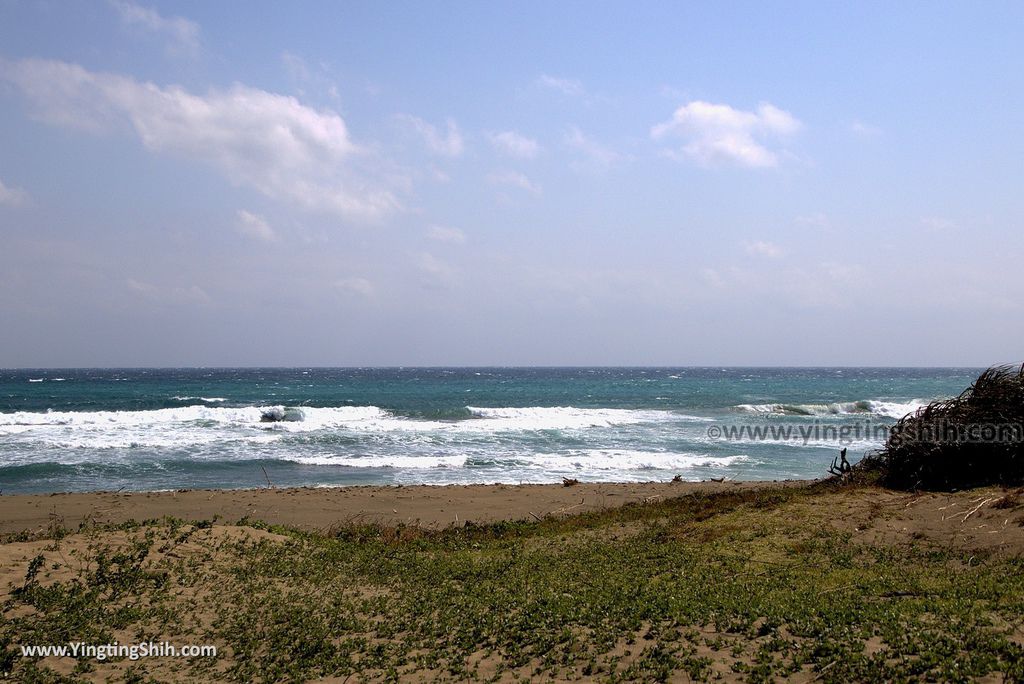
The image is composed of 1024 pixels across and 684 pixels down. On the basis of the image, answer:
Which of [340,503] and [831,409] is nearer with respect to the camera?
[340,503]

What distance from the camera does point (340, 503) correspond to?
1559cm

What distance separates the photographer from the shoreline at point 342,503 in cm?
1394

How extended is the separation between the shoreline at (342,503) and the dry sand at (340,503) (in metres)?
0.02

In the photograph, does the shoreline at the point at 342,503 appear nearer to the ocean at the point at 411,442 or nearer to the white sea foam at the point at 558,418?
the ocean at the point at 411,442

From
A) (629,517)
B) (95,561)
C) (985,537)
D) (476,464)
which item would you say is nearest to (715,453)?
(476,464)

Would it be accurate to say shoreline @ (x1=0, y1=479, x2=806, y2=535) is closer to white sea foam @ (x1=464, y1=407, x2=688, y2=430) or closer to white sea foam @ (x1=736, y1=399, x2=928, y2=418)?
white sea foam @ (x1=464, y1=407, x2=688, y2=430)

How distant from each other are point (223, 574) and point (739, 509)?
8120 mm

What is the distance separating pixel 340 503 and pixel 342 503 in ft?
0.15

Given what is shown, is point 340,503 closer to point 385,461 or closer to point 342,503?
point 342,503

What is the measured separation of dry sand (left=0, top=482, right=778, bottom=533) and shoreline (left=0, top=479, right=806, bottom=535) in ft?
0.06

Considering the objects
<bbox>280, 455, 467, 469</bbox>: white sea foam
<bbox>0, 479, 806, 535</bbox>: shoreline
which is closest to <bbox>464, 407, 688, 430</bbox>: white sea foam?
<bbox>280, 455, 467, 469</bbox>: white sea foam

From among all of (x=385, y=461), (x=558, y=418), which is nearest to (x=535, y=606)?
(x=385, y=461)

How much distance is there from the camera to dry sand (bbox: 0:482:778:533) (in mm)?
13992

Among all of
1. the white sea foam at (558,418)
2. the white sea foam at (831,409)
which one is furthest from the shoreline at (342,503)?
the white sea foam at (831,409)
